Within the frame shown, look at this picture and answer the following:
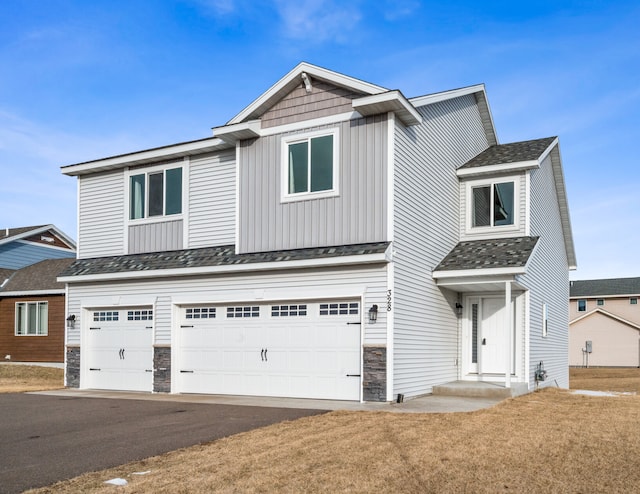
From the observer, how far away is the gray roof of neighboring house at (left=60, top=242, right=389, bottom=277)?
48.1 ft

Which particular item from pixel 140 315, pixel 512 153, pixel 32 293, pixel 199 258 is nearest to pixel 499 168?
pixel 512 153

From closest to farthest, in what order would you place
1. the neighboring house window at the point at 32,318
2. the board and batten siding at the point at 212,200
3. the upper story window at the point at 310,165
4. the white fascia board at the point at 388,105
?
1. the white fascia board at the point at 388,105
2. the upper story window at the point at 310,165
3. the board and batten siding at the point at 212,200
4. the neighboring house window at the point at 32,318

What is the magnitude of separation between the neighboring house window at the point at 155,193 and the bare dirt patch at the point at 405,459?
890cm

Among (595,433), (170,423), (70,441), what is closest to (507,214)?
(595,433)

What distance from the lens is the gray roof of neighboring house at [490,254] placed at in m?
15.9

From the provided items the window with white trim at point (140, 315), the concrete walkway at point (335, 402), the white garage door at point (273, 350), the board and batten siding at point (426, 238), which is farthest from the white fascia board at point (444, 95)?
the window with white trim at point (140, 315)

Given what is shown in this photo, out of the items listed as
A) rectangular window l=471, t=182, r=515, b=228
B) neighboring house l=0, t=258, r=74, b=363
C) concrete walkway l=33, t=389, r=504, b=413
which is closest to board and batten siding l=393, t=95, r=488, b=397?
rectangular window l=471, t=182, r=515, b=228

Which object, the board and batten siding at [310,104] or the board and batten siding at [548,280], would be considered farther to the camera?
the board and batten siding at [548,280]

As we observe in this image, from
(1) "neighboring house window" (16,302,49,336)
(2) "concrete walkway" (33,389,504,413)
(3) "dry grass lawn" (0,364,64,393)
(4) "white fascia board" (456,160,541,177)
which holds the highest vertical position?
(4) "white fascia board" (456,160,541,177)

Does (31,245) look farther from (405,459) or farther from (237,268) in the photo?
(405,459)

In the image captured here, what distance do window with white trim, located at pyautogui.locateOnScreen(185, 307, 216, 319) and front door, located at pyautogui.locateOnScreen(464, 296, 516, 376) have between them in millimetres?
6828

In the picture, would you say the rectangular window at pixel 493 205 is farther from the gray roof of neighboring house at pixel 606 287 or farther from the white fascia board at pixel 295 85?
the gray roof of neighboring house at pixel 606 287

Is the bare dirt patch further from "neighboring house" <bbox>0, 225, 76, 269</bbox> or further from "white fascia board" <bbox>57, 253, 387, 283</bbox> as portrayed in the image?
"neighboring house" <bbox>0, 225, 76, 269</bbox>

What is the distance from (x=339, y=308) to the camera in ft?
49.2
